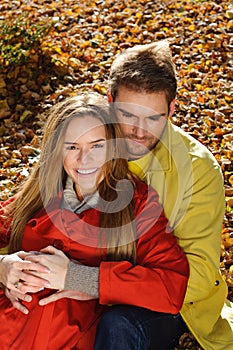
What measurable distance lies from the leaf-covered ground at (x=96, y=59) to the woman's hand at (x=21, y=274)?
117 centimetres

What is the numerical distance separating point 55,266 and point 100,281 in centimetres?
19

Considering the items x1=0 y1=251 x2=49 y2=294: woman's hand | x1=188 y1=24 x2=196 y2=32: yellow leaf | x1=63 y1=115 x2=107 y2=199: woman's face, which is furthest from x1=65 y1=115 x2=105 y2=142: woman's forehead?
x1=188 y1=24 x2=196 y2=32: yellow leaf

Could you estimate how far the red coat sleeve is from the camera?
9.04 feet

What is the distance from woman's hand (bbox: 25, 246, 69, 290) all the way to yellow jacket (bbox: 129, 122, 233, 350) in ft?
1.62

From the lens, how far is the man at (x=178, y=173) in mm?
2918

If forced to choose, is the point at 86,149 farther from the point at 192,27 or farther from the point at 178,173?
the point at 192,27

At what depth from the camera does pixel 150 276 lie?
2.76 m

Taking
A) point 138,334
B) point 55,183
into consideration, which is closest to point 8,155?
point 55,183

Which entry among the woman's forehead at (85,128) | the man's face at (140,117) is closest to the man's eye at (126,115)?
the man's face at (140,117)

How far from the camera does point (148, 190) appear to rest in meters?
3.02

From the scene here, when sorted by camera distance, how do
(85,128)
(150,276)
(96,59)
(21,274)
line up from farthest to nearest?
(96,59)
(85,128)
(21,274)
(150,276)

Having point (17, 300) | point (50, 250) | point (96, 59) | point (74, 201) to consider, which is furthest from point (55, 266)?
point (96, 59)

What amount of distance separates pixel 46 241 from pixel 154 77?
0.83 m

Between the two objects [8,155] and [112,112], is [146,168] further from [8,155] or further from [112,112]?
[8,155]
